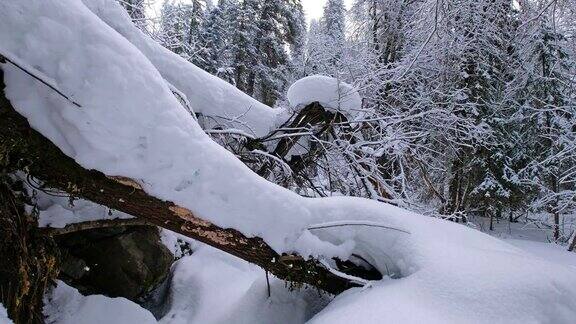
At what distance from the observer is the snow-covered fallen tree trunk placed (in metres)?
1.97

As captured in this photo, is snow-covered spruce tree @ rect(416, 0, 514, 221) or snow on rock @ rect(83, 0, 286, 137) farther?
snow-covered spruce tree @ rect(416, 0, 514, 221)

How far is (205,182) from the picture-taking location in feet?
7.45

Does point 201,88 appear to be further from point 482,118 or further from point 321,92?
point 482,118

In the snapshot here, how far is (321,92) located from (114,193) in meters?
3.11

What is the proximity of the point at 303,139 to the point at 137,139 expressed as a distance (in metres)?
3.40

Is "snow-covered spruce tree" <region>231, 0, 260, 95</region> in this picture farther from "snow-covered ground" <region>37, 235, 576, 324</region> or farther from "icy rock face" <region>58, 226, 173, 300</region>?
"icy rock face" <region>58, 226, 173, 300</region>

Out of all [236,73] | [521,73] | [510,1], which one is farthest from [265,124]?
[236,73]

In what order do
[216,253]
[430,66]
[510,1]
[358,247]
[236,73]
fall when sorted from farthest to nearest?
[236,73]
[430,66]
[510,1]
[216,253]
[358,247]

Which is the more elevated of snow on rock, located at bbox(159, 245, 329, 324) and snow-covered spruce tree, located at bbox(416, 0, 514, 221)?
snow-covered spruce tree, located at bbox(416, 0, 514, 221)

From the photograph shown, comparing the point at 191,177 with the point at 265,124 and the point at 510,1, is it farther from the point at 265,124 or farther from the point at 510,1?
the point at 510,1

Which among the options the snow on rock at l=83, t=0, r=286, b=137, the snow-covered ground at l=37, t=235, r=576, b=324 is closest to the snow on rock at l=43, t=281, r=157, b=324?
the snow-covered ground at l=37, t=235, r=576, b=324

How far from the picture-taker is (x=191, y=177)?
223cm

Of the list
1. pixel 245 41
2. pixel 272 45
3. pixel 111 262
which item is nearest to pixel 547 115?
pixel 272 45

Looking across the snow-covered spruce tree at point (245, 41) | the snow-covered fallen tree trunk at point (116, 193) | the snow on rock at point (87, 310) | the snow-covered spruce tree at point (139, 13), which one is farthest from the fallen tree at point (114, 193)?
the snow-covered spruce tree at point (245, 41)
